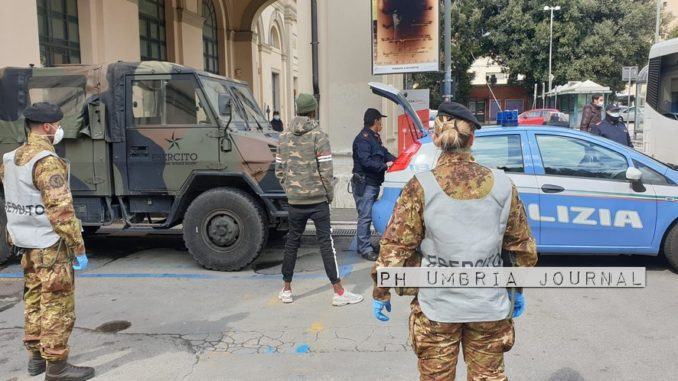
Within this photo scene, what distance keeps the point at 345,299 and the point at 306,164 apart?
4.17 ft

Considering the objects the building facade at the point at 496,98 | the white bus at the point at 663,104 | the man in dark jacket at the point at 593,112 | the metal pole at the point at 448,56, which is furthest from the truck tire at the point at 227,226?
the building facade at the point at 496,98

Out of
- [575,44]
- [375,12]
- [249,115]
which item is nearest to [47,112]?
[249,115]

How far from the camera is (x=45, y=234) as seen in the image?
3.71 meters

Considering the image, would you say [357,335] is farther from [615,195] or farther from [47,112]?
[615,195]

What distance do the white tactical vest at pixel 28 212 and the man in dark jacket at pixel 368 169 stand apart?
371 cm

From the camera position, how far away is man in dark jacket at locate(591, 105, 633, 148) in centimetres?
859

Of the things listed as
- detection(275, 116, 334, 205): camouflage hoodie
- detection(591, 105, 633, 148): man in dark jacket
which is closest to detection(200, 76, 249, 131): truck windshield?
detection(275, 116, 334, 205): camouflage hoodie

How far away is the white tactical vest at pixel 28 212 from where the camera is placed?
368cm

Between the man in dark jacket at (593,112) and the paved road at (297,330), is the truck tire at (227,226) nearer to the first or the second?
the paved road at (297,330)

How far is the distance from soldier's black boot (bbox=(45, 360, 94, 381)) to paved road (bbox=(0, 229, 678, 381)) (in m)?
0.13

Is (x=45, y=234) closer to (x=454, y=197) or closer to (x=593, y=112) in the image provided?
(x=454, y=197)

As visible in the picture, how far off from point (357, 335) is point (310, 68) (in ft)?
27.8

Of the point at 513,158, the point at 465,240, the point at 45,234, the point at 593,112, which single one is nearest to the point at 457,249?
the point at 465,240

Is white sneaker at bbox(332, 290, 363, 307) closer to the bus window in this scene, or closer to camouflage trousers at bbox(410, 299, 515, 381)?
camouflage trousers at bbox(410, 299, 515, 381)
